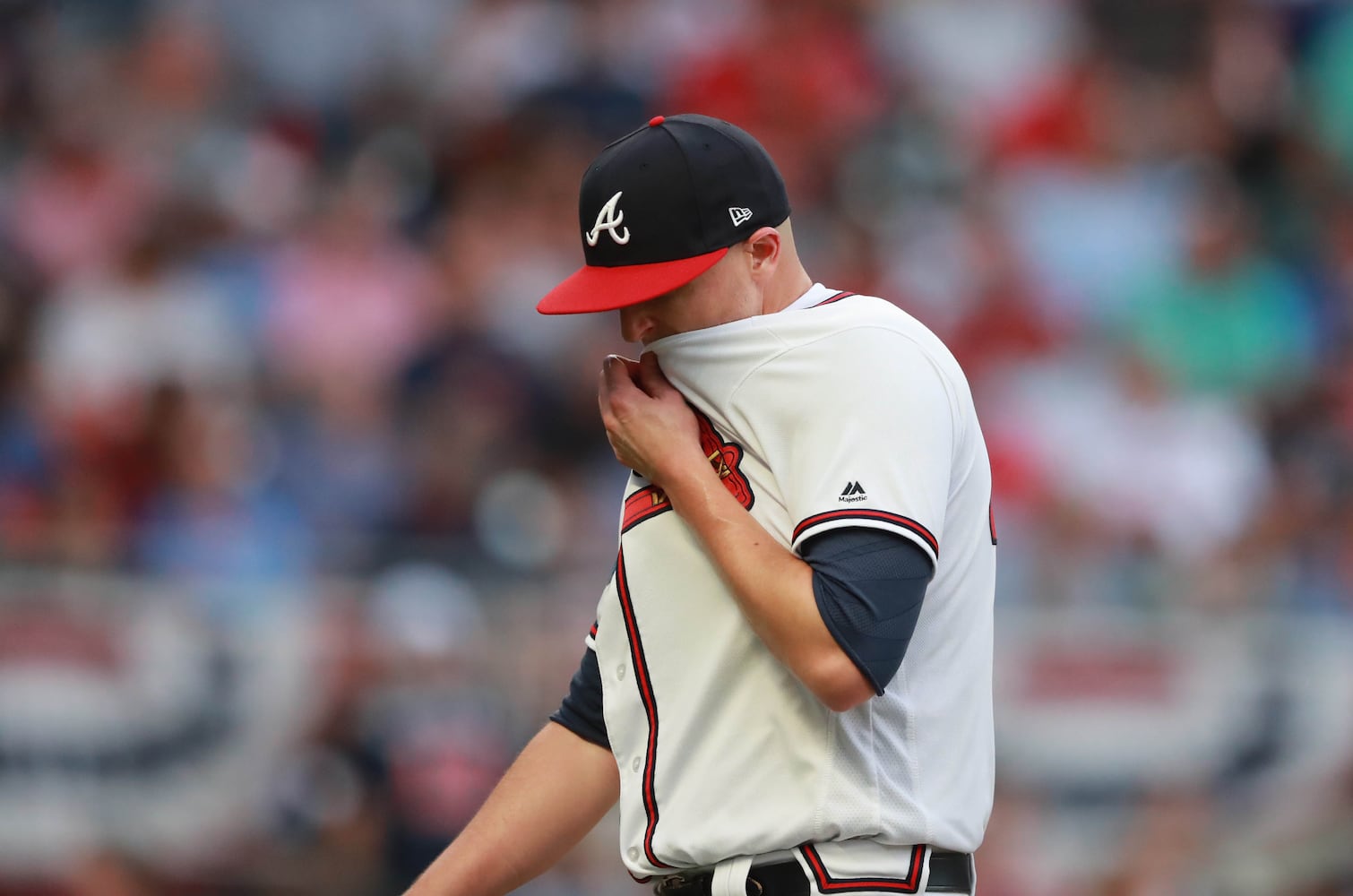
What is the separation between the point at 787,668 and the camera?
2691 mm

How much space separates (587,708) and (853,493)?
2.75 feet

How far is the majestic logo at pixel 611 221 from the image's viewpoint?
8.90 ft

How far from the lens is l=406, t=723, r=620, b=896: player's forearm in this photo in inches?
120

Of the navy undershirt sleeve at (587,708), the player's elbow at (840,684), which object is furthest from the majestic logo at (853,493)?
the navy undershirt sleeve at (587,708)

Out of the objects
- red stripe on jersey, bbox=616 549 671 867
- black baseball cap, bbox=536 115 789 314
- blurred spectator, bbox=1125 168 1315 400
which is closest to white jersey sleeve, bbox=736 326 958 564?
black baseball cap, bbox=536 115 789 314

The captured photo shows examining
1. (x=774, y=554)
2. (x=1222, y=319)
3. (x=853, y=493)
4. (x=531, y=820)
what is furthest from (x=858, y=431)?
(x=1222, y=319)

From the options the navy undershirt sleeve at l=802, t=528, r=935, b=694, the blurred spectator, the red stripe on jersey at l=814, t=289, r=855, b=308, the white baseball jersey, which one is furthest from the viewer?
the blurred spectator

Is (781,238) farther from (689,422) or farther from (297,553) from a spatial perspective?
(297,553)

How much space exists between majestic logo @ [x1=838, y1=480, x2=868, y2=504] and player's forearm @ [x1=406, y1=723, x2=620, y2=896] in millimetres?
831

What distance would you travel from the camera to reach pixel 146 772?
629cm

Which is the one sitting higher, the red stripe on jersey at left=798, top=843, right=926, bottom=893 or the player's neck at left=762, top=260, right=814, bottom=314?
the player's neck at left=762, top=260, right=814, bottom=314

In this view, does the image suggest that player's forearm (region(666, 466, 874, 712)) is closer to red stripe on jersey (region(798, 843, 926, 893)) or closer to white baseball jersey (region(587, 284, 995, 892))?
white baseball jersey (region(587, 284, 995, 892))

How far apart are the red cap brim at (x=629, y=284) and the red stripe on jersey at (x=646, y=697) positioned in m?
0.45

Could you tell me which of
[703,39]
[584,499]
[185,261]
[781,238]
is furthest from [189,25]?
[781,238]
